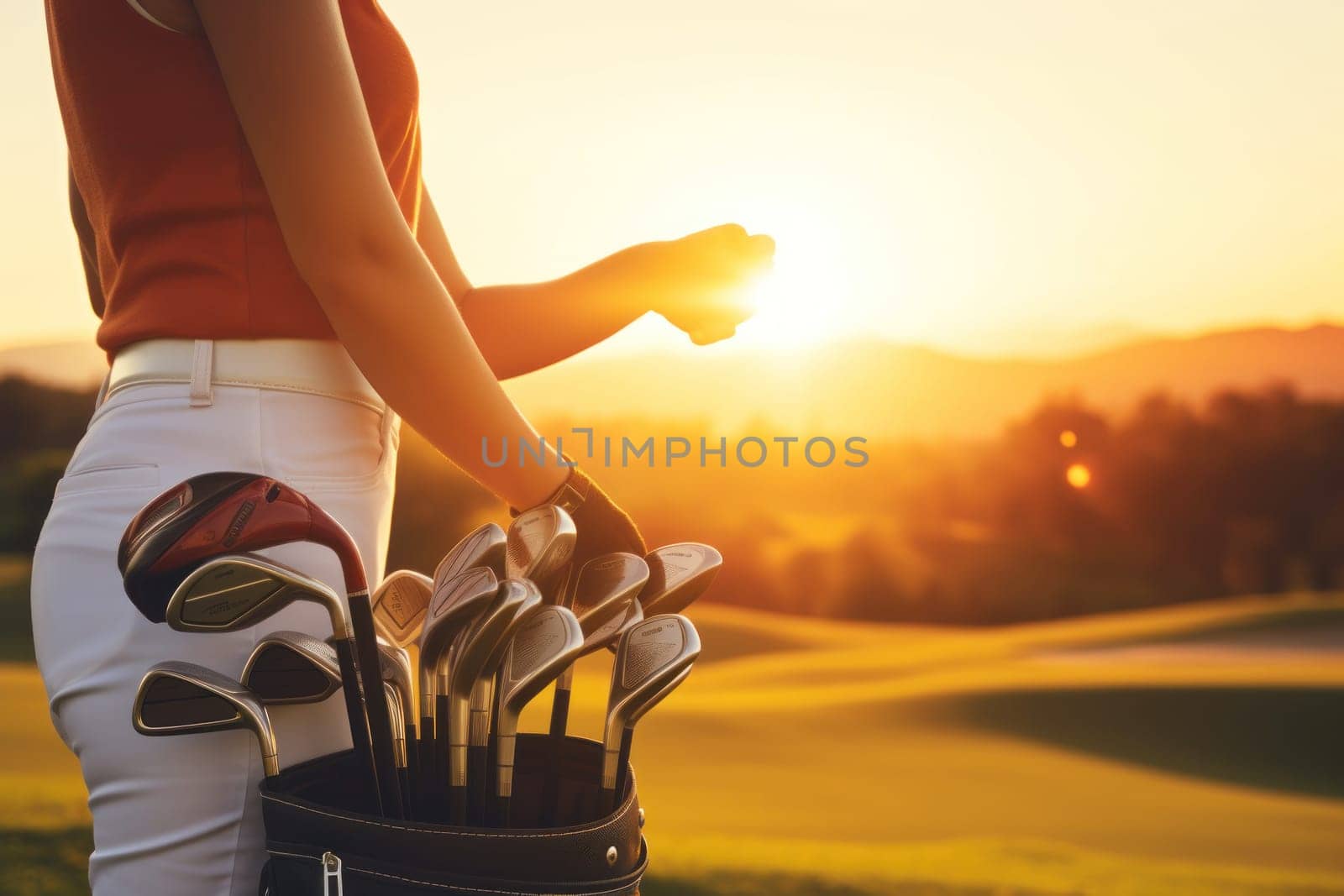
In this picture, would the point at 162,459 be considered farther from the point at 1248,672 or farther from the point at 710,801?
the point at 1248,672

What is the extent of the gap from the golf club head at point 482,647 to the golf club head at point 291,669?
0.10 meters

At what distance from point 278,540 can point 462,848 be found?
0.96ft

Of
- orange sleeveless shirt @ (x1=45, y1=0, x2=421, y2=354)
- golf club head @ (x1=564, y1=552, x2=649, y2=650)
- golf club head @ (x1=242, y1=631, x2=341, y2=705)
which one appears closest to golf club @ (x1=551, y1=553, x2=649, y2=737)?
golf club head @ (x1=564, y1=552, x2=649, y2=650)

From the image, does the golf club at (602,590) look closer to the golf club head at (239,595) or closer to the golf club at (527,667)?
the golf club at (527,667)

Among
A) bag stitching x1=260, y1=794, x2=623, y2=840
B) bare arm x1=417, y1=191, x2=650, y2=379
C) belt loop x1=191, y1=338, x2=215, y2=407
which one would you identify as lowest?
bag stitching x1=260, y1=794, x2=623, y2=840

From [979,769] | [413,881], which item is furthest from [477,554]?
[979,769]

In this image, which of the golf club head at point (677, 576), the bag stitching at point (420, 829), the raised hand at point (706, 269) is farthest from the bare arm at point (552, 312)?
the bag stitching at point (420, 829)

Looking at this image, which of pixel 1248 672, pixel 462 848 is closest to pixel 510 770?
pixel 462 848

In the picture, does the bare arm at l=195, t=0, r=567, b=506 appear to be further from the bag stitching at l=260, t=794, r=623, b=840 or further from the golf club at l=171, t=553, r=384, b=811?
the bag stitching at l=260, t=794, r=623, b=840

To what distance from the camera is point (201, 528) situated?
0.85 meters

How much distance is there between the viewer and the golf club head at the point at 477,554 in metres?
1.01

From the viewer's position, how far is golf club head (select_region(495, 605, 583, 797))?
95 cm

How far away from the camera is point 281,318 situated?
1017mm

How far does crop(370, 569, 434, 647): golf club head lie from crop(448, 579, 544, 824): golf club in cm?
20
